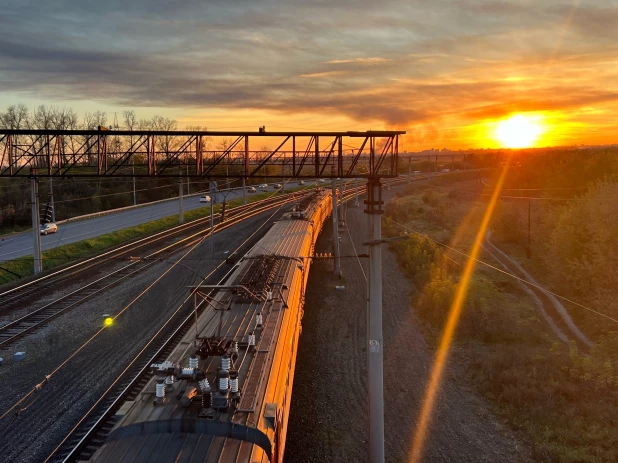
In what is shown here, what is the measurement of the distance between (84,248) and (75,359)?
23033mm

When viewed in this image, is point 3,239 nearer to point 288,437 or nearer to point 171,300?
point 171,300

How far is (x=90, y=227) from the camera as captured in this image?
50062 mm

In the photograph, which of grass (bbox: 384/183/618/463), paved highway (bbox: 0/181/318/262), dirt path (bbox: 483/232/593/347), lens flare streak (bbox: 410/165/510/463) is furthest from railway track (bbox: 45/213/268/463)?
dirt path (bbox: 483/232/593/347)

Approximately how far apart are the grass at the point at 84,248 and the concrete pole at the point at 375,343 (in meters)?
27.0

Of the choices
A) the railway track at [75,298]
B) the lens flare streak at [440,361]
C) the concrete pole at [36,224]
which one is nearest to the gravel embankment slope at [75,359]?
the railway track at [75,298]

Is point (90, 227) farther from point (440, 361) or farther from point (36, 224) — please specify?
point (440, 361)

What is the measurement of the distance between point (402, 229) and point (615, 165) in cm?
2703

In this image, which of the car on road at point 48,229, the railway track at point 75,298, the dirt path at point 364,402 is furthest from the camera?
the car on road at point 48,229

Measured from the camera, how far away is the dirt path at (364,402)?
14.5 m

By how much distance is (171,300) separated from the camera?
2786cm

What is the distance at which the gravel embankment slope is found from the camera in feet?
48.0

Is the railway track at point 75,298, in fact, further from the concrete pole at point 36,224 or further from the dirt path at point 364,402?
the dirt path at point 364,402

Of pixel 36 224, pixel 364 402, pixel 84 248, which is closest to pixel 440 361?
pixel 364 402

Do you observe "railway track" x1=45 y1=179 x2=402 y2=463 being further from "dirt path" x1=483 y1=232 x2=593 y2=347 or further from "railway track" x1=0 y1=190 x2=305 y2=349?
"dirt path" x1=483 y1=232 x2=593 y2=347
